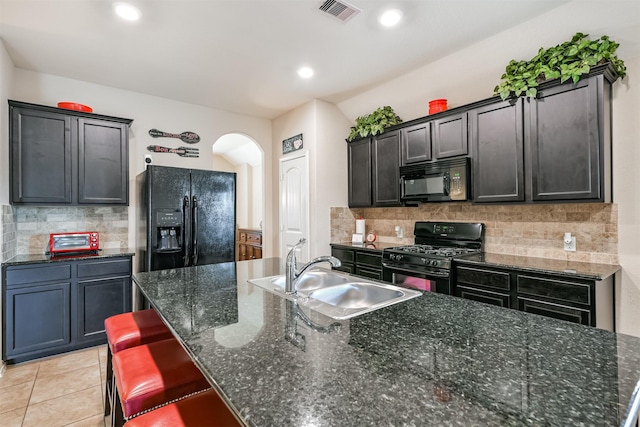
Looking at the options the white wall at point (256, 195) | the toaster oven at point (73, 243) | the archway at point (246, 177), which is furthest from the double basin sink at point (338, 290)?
the white wall at point (256, 195)

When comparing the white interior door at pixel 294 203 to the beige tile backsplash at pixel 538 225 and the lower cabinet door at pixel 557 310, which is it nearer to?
the beige tile backsplash at pixel 538 225

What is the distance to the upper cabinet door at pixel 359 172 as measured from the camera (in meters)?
4.11

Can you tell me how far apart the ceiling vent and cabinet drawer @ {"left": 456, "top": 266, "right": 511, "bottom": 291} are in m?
2.24

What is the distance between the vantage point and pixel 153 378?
1.33m

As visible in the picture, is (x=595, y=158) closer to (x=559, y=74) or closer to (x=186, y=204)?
(x=559, y=74)

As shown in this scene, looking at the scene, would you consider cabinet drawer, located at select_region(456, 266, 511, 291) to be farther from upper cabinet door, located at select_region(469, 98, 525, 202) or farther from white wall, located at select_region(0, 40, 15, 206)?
white wall, located at select_region(0, 40, 15, 206)

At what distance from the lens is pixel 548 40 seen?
2.55 m

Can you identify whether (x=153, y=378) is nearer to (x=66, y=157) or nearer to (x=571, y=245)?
(x=66, y=157)

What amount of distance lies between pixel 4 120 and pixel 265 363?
138 inches

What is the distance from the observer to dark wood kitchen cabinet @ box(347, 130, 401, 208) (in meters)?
3.79

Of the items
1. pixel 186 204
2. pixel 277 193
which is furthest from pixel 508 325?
pixel 277 193

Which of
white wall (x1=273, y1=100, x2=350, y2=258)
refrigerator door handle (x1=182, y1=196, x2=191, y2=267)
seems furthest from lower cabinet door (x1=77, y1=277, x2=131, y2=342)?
white wall (x1=273, y1=100, x2=350, y2=258)

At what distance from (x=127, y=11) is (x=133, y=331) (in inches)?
88.7

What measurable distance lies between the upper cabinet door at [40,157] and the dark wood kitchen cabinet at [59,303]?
27.7 inches
